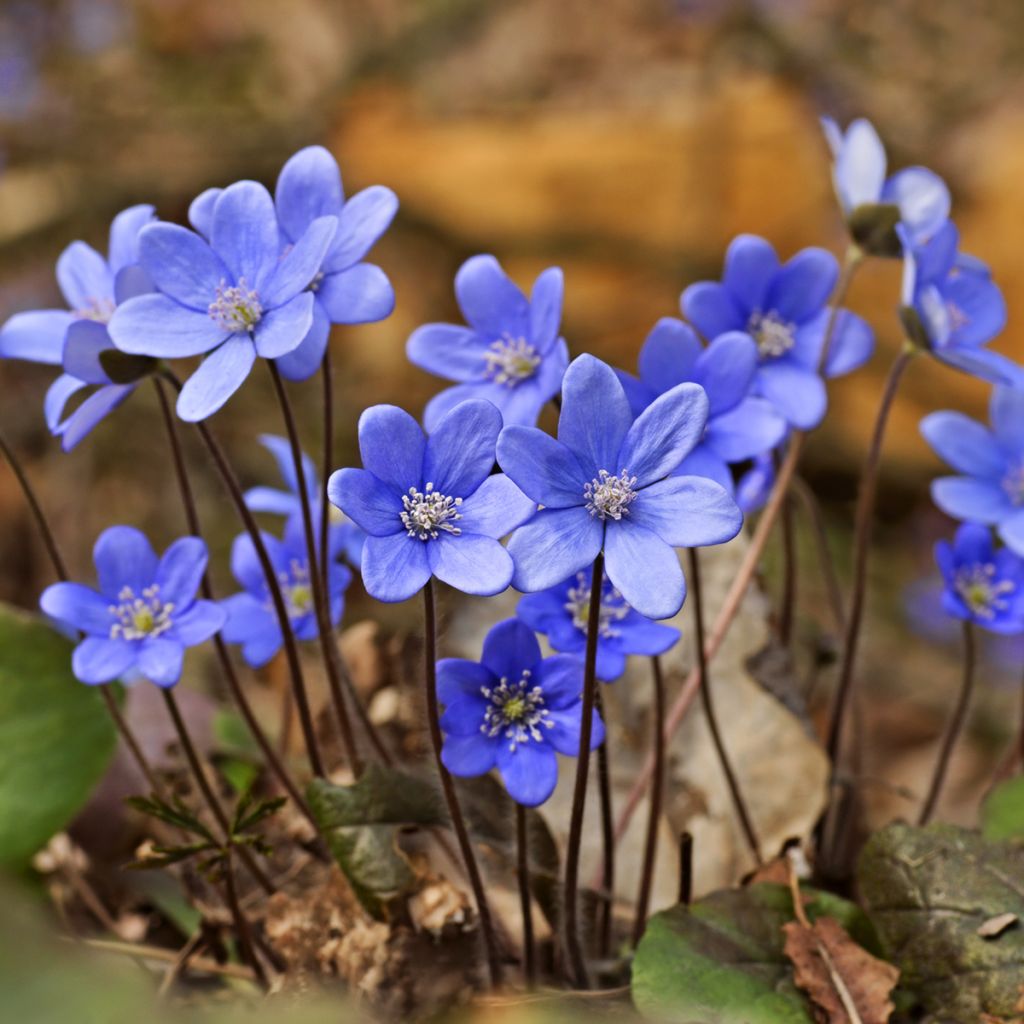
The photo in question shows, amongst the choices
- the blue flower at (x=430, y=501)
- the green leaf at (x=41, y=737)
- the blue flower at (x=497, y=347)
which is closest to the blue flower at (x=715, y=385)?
the blue flower at (x=497, y=347)

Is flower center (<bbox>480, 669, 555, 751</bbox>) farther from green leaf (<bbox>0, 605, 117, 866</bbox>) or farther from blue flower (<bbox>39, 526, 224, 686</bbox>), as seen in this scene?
green leaf (<bbox>0, 605, 117, 866</bbox>)

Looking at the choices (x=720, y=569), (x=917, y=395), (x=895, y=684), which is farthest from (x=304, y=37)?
A: (x=720, y=569)

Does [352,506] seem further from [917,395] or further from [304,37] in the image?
[304,37]

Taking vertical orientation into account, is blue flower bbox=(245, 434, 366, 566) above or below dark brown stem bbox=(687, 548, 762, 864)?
above

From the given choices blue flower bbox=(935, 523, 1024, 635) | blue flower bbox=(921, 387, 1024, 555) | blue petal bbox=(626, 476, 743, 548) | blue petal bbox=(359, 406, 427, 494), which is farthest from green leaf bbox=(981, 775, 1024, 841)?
blue petal bbox=(359, 406, 427, 494)

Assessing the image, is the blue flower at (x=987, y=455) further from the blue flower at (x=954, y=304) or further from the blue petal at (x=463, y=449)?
the blue petal at (x=463, y=449)

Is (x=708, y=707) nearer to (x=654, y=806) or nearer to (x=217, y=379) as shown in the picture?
(x=654, y=806)

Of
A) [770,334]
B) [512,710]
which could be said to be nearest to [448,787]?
[512,710]
